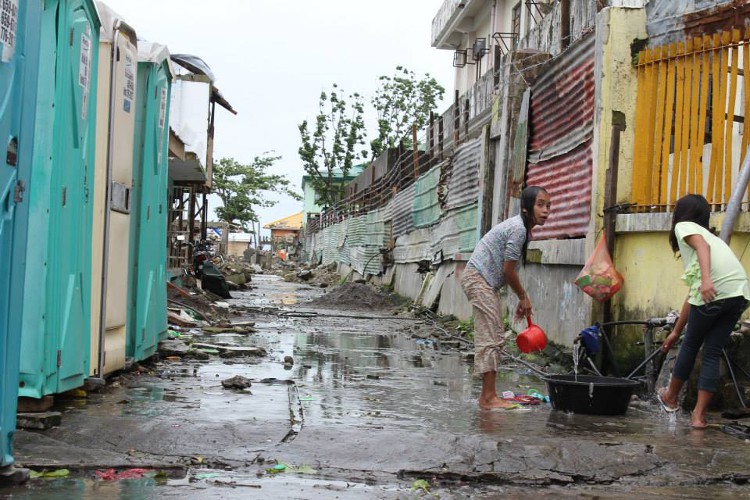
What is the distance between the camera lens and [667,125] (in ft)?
25.3

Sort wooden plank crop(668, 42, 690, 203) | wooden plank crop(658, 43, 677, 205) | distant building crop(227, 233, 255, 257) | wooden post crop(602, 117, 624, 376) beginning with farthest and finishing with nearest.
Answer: distant building crop(227, 233, 255, 257) → wooden post crop(602, 117, 624, 376) → wooden plank crop(658, 43, 677, 205) → wooden plank crop(668, 42, 690, 203)

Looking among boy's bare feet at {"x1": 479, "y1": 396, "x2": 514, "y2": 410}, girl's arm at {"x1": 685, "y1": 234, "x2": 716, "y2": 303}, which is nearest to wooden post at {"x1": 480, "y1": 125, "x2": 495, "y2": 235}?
boy's bare feet at {"x1": 479, "y1": 396, "x2": 514, "y2": 410}

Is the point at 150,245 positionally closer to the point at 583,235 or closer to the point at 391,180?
the point at 583,235

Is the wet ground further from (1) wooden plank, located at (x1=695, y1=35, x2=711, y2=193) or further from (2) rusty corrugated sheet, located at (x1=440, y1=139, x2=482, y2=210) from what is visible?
(2) rusty corrugated sheet, located at (x1=440, y1=139, x2=482, y2=210)

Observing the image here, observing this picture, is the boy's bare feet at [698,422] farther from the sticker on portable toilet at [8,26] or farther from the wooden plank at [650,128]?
the sticker on portable toilet at [8,26]

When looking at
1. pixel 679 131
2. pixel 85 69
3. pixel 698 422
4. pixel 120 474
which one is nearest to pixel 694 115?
pixel 679 131

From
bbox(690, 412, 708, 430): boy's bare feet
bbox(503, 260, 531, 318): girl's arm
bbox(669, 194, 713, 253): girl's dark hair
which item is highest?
bbox(669, 194, 713, 253): girl's dark hair

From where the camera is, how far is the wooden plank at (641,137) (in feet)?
25.9

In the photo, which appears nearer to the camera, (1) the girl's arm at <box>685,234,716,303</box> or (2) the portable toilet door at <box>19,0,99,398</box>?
(2) the portable toilet door at <box>19,0,99,398</box>

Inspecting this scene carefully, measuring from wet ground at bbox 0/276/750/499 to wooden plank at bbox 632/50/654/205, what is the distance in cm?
196

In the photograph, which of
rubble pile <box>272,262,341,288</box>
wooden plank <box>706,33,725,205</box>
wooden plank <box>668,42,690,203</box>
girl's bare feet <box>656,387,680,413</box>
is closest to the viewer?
girl's bare feet <box>656,387,680,413</box>

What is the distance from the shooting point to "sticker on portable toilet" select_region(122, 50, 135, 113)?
23.2 feet

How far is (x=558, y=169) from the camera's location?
988 centimetres

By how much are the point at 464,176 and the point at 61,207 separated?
9.83 meters
